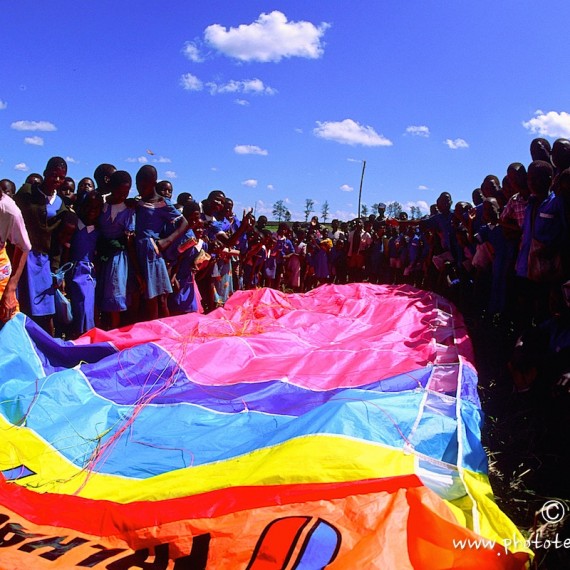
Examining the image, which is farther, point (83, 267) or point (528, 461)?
point (83, 267)

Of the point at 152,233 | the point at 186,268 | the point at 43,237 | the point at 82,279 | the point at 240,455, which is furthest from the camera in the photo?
the point at 186,268

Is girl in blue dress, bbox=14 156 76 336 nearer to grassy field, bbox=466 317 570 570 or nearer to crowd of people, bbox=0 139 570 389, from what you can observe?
crowd of people, bbox=0 139 570 389

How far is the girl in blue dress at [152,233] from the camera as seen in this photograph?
189 inches

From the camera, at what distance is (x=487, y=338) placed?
540cm

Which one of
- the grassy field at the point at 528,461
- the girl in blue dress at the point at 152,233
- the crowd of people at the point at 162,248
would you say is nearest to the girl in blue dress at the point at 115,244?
the crowd of people at the point at 162,248

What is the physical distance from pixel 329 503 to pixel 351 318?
358cm

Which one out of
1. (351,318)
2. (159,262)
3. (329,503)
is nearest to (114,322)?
(159,262)

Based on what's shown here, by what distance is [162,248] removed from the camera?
16.1 feet

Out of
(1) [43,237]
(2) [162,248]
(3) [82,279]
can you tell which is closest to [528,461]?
(2) [162,248]

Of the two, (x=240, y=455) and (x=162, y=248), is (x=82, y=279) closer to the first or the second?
(x=162, y=248)

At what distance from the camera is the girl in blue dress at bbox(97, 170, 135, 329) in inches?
181

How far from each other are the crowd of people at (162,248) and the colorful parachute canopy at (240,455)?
2.07ft

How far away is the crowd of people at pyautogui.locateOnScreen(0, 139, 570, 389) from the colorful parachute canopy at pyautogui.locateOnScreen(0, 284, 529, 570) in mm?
631

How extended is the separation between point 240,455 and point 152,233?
299 cm
